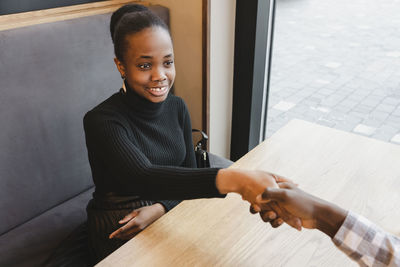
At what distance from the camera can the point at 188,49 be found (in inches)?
81.4

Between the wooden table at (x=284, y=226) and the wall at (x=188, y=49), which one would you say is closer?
the wooden table at (x=284, y=226)

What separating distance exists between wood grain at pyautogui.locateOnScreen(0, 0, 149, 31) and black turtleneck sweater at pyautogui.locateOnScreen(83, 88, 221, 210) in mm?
543

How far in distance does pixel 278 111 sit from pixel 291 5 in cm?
263

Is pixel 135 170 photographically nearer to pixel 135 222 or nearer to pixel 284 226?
pixel 135 222

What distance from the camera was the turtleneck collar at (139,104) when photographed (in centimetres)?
126

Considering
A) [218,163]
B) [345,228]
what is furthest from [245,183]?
[218,163]

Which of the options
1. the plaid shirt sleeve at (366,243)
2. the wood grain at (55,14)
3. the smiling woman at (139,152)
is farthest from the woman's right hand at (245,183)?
the wood grain at (55,14)

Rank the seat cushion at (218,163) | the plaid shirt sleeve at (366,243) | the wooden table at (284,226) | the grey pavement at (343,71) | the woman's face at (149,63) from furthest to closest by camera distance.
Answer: the grey pavement at (343,71) → the seat cushion at (218,163) → the woman's face at (149,63) → the wooden table at (284,226) → the plaid shirt sleeve at (366,243)

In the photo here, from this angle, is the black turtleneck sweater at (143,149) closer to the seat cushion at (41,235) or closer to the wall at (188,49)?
the seat cushion at (41,235)

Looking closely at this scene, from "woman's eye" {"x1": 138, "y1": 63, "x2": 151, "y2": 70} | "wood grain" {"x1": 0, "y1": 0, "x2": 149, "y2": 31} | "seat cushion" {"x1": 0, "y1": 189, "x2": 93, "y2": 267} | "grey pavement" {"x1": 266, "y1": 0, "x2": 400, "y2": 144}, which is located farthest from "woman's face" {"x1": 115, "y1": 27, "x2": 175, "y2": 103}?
"grey pavement" {"x1": 266, "y1": 0, "x2": 400, "y2": 144}

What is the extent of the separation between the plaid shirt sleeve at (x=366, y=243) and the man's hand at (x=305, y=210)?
3cm

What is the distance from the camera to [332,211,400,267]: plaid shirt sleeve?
2.53 ft

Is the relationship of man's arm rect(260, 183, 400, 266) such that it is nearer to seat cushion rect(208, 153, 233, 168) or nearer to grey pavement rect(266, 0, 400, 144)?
seat cushion rect(208, 153, 233, 168)

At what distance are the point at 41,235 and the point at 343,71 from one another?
2700mm
